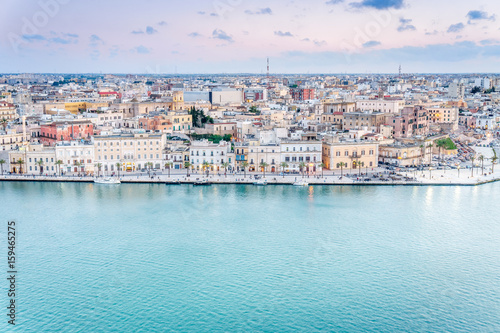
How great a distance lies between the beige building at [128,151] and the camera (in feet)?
75.4

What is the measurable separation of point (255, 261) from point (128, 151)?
A: 11692 millimetres

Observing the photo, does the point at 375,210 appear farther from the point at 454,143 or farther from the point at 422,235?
the point at 454,143

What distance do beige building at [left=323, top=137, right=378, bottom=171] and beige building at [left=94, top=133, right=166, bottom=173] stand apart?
698 cm

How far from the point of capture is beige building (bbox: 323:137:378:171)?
76.1 feet

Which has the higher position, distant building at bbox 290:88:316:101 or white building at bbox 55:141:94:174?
distant building at bbox 290:88:316:101

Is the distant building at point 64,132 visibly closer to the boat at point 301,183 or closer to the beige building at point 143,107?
the beige building at point 143,107

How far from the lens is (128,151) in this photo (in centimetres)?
2319

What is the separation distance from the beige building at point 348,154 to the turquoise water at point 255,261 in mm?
3584

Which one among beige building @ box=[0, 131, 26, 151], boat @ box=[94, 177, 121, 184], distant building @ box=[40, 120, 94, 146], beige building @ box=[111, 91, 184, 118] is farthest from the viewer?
beige building @ box=[111, 91, 184, 118]

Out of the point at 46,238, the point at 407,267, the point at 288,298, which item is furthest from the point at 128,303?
the point at 407,267

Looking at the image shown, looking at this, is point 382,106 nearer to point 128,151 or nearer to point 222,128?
point 222,128

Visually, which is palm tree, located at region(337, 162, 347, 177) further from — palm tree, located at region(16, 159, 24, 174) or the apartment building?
palm tree, located at region(16, 159, 24, 174)

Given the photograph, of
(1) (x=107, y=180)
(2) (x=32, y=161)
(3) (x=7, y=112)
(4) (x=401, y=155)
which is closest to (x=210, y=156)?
(1) (x=107, y=180)

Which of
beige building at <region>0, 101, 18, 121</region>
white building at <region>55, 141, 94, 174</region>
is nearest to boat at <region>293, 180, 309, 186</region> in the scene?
white building at <region>55, 141, 94, 174</region>
